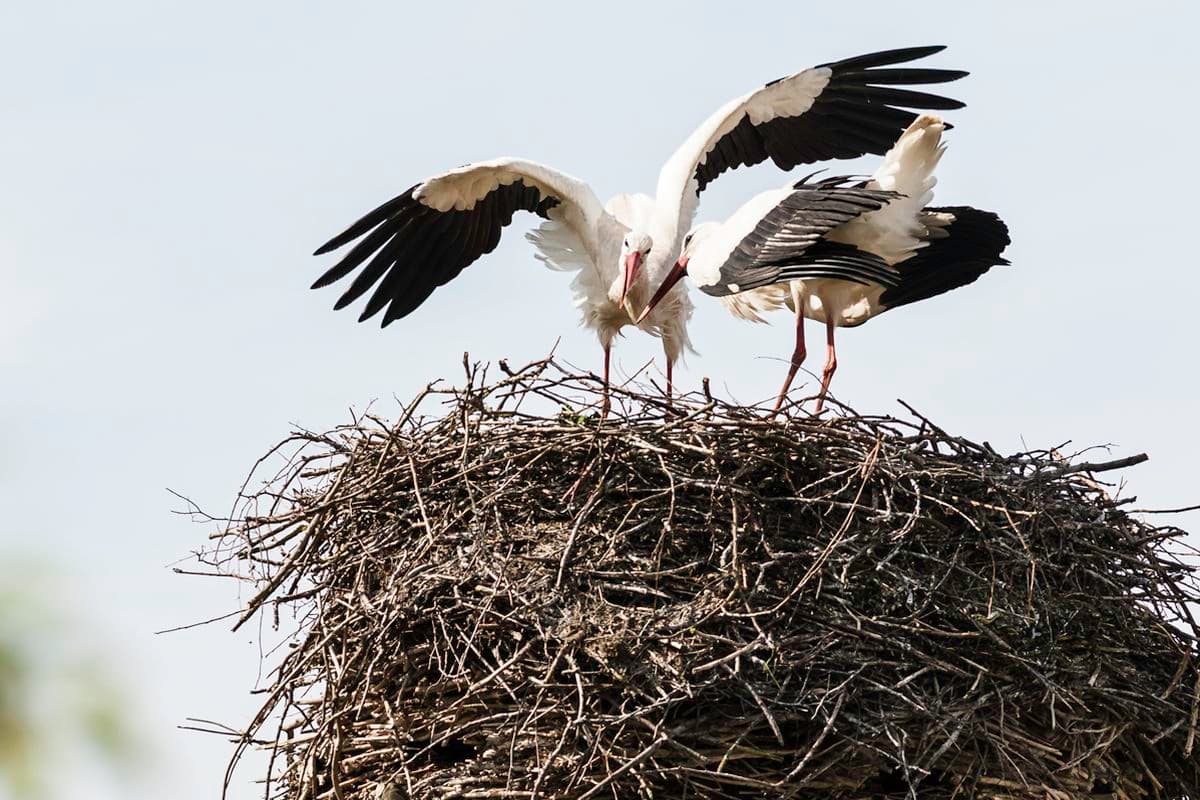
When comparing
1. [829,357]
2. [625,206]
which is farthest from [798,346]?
[625,206]

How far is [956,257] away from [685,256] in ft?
4.04

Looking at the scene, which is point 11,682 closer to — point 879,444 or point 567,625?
point 567,625

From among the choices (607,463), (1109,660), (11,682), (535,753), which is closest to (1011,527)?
(1109,660)

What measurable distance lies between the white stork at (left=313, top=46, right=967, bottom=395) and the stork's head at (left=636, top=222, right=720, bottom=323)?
0.37 feet

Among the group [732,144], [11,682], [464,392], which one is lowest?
[11,682]

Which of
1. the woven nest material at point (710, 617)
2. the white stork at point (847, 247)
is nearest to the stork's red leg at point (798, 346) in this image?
the white stork at point (847, 247)

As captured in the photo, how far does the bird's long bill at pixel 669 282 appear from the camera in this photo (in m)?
6.23

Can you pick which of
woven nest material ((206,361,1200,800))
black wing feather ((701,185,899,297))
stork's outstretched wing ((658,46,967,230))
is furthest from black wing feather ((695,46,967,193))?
woven nest material ((206,361,1200,800))

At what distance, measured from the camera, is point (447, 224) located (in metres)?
6.89

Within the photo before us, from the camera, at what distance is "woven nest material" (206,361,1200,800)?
13.4 ft

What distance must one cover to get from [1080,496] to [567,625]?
6.52 feet

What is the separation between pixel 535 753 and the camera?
13.5 feet

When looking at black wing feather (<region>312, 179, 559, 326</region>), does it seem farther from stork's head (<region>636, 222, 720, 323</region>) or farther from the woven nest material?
the woven nest material

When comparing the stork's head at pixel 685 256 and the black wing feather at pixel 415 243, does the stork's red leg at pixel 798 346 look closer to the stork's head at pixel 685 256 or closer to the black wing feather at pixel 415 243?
the stork's head at pixel 685 256
